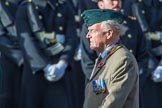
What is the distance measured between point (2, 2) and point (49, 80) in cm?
91

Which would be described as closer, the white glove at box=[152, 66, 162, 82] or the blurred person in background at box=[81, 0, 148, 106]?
the blurred person in background at box=[81, 0, 148, 106]

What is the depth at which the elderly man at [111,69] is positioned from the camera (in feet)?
13.1

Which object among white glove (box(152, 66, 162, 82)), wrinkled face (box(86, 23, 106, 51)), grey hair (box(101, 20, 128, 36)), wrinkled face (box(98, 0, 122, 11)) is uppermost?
grey hair (box(101, 20, 128, 36))

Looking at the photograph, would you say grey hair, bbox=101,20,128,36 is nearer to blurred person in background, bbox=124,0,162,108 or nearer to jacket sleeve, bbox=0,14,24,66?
blurred person in background, bbox=124,0,162,108

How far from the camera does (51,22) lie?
20.3 feet

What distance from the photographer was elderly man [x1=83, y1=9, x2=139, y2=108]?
3986mm

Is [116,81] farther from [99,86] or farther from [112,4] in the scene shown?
[112,4]

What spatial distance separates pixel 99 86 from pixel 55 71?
1977 millimetres

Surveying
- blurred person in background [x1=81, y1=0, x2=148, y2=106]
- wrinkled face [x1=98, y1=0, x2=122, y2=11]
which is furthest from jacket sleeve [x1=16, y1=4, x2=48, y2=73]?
wrinkled face [x1=98, y1=0, x2=122, y2=11]

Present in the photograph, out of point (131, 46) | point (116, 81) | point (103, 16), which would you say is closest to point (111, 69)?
point (116, 81)

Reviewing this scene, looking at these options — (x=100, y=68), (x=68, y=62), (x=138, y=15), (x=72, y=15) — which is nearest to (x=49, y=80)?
(x=68, y=62)

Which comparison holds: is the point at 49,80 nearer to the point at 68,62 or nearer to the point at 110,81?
the point at 68,62

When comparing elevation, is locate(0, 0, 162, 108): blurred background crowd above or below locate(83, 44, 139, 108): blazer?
below

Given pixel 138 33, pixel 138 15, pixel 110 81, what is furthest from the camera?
pixel 138 15
